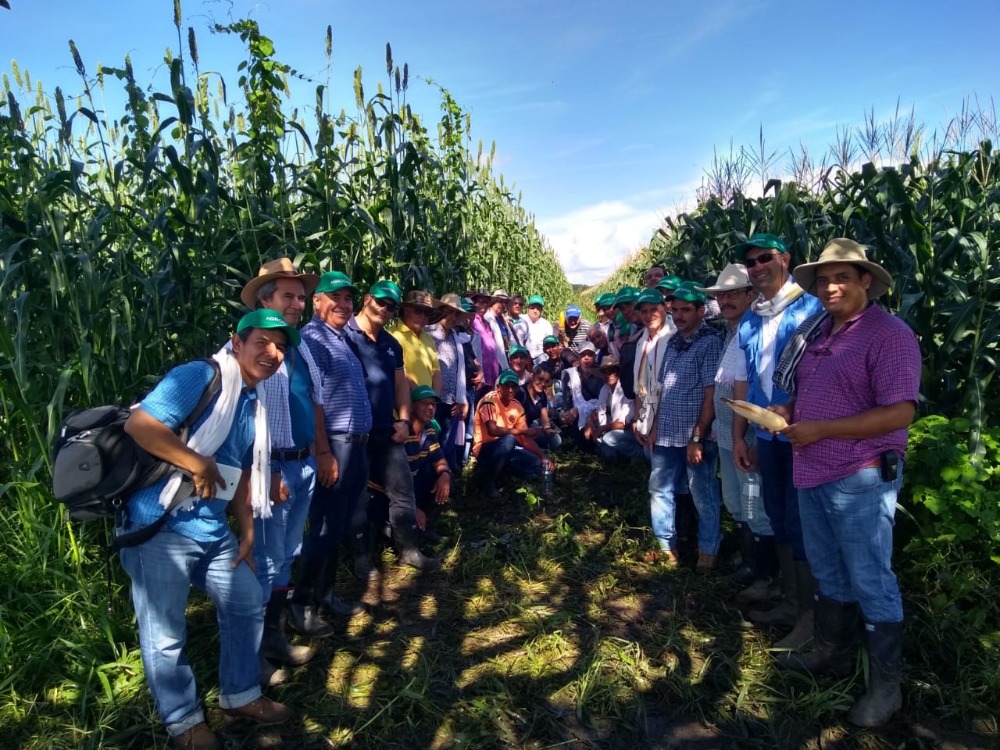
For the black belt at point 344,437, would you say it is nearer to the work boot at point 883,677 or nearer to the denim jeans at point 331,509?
the denim jeans at point 331,509

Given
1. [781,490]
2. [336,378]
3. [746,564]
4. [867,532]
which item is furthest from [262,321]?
[746,564]

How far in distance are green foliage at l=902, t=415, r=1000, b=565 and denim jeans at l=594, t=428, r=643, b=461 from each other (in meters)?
2.98

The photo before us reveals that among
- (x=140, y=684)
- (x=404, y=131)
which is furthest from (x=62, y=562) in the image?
(x=404, y=131)

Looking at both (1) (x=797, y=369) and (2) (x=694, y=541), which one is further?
(2) (x=694, y=541)

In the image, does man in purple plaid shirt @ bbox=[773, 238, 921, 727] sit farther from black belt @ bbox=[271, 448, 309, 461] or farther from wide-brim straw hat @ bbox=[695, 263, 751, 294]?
black belt @ bbox=[271, 448, 309, 461]

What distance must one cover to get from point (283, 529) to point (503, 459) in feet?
10.1

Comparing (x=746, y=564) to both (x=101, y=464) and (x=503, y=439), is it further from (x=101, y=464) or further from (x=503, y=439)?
(x=101, y=464)

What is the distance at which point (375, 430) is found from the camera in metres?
4.23

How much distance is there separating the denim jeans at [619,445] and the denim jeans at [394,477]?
106 inches

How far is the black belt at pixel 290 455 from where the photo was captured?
122 inches

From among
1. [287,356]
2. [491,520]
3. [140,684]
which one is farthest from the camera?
[491,520]

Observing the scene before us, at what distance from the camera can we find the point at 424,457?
5.11 metres

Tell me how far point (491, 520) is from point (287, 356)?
2831 mm

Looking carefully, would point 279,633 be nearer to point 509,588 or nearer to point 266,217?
point 509,588
